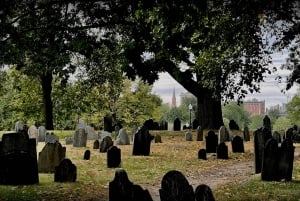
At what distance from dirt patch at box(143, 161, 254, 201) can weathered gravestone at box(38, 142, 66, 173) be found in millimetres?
3431

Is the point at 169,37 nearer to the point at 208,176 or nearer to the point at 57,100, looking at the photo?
the point at 208,176

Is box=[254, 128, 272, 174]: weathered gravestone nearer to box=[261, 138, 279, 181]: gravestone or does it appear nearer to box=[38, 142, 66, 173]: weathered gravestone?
box=[261, 138, 279, 181]: gravestone

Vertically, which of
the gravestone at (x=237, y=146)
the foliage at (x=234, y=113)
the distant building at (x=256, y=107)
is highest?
the distant building at (x=256, y=107)

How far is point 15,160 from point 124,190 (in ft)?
17.2

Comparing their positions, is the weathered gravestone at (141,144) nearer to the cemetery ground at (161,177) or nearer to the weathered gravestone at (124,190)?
the cemetery ground at (161,177)

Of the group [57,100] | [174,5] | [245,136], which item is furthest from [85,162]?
[57,100]

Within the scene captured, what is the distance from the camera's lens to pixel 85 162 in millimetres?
17188

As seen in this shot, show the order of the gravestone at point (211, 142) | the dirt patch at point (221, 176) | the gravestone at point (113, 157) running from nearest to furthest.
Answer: the dirt patch at point (221, 176), the gravestone at point (113, 157), the gravestone at point (211, 142)

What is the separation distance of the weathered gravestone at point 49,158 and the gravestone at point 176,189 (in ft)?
26.6

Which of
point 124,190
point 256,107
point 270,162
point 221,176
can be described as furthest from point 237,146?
point 256,107

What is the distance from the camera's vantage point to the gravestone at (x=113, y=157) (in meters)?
15.8

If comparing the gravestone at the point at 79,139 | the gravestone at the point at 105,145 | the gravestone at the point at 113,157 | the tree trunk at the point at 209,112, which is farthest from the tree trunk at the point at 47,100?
the gravestone at the point at 113,157

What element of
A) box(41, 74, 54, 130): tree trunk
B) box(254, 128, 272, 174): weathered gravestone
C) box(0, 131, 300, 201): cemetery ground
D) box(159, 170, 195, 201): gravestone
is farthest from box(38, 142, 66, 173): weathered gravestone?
box(41, 74, 54, 130): tree trunk

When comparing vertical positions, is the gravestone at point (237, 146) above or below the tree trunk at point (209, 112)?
below
